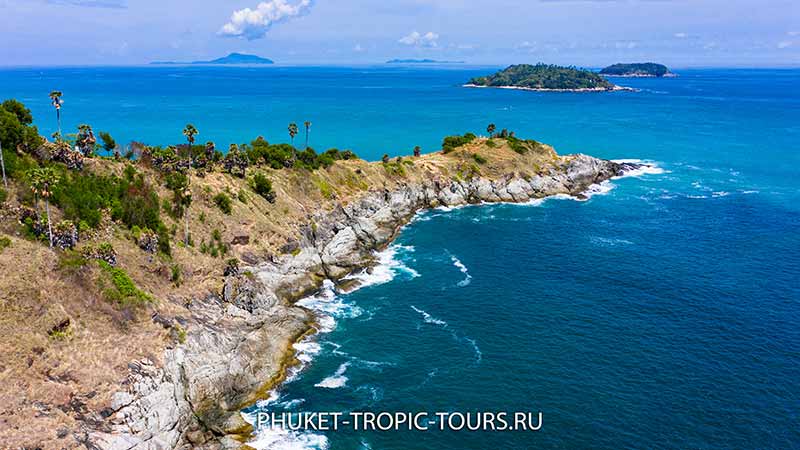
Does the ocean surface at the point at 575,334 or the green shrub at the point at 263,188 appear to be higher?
the green shrub at the point at 263,188

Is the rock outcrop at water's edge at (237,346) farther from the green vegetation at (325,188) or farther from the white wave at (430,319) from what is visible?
the white wave at (430,319)

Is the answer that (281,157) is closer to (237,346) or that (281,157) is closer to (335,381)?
(237,346)

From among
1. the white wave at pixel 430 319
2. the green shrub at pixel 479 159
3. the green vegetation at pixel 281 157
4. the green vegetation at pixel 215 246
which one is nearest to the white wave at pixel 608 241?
the white wave at pixel 430 319

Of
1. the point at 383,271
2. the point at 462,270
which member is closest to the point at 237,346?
the point at 383,271

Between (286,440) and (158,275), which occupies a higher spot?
(158,275)

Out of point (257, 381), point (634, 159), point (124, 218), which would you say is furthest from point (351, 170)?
point (634, 159)

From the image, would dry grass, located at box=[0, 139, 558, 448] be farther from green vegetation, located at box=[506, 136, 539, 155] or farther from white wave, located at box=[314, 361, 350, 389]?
green vegetation, located at box=[506, 136, 539, 155]

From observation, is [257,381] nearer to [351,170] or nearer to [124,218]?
[124,218]

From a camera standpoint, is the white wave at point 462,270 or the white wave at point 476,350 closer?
the white wave at point 476,350
